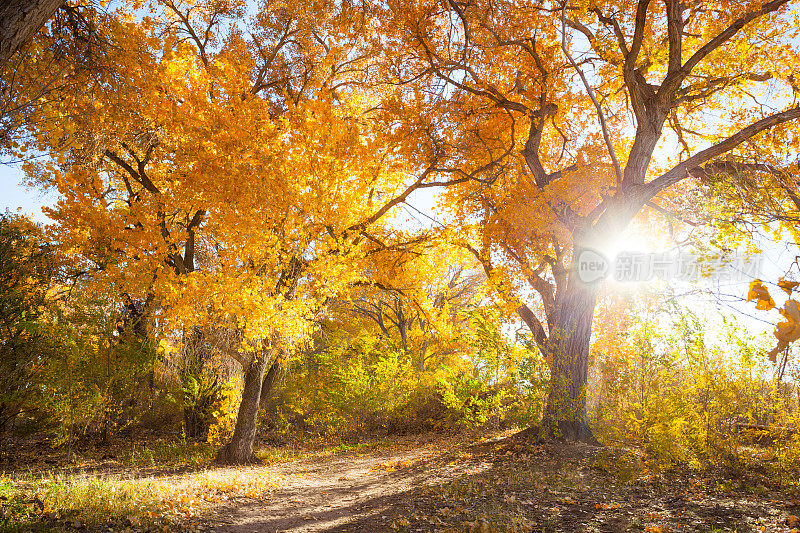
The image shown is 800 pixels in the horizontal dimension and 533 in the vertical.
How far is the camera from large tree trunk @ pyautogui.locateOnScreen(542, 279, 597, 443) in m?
8.05

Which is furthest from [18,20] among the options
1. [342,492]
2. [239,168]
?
[342,492]

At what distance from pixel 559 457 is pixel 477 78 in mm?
7463

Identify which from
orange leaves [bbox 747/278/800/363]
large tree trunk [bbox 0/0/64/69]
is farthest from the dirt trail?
large tree trunk [bbox 0/0/64/69]

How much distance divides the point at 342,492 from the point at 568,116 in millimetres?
9675

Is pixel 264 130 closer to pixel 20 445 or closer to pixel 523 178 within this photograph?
pixel 523 178

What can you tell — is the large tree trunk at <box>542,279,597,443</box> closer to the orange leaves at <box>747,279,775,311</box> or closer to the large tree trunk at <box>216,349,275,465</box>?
the large tree trunk at <box>216,349,275,465</box>

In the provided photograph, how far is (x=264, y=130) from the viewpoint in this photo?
24.9 ft

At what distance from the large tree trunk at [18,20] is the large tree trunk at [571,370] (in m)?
8.14

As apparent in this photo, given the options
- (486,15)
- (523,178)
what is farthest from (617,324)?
(486,15)

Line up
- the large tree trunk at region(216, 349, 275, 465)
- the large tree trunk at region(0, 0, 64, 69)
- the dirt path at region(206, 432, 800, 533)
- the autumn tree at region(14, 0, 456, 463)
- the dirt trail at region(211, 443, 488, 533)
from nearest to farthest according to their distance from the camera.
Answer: the large tree trunk at region(0, 0, 64, 69) < the dirt path at region(206, 432, 800, 533) < the dirt trail at region(211, 443, 488, 533) < the autumn tree at region(14, 0, 456, 463) < the large tree trunk at region(216, 349, 275, 465)

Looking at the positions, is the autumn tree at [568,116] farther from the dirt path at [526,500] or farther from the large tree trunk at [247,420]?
the large tree trunk at [247,420]

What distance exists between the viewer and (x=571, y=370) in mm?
8391

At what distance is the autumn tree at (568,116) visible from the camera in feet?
24.7

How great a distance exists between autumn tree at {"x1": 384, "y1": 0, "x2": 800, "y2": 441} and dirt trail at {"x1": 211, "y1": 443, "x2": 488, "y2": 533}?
2.77 metres
